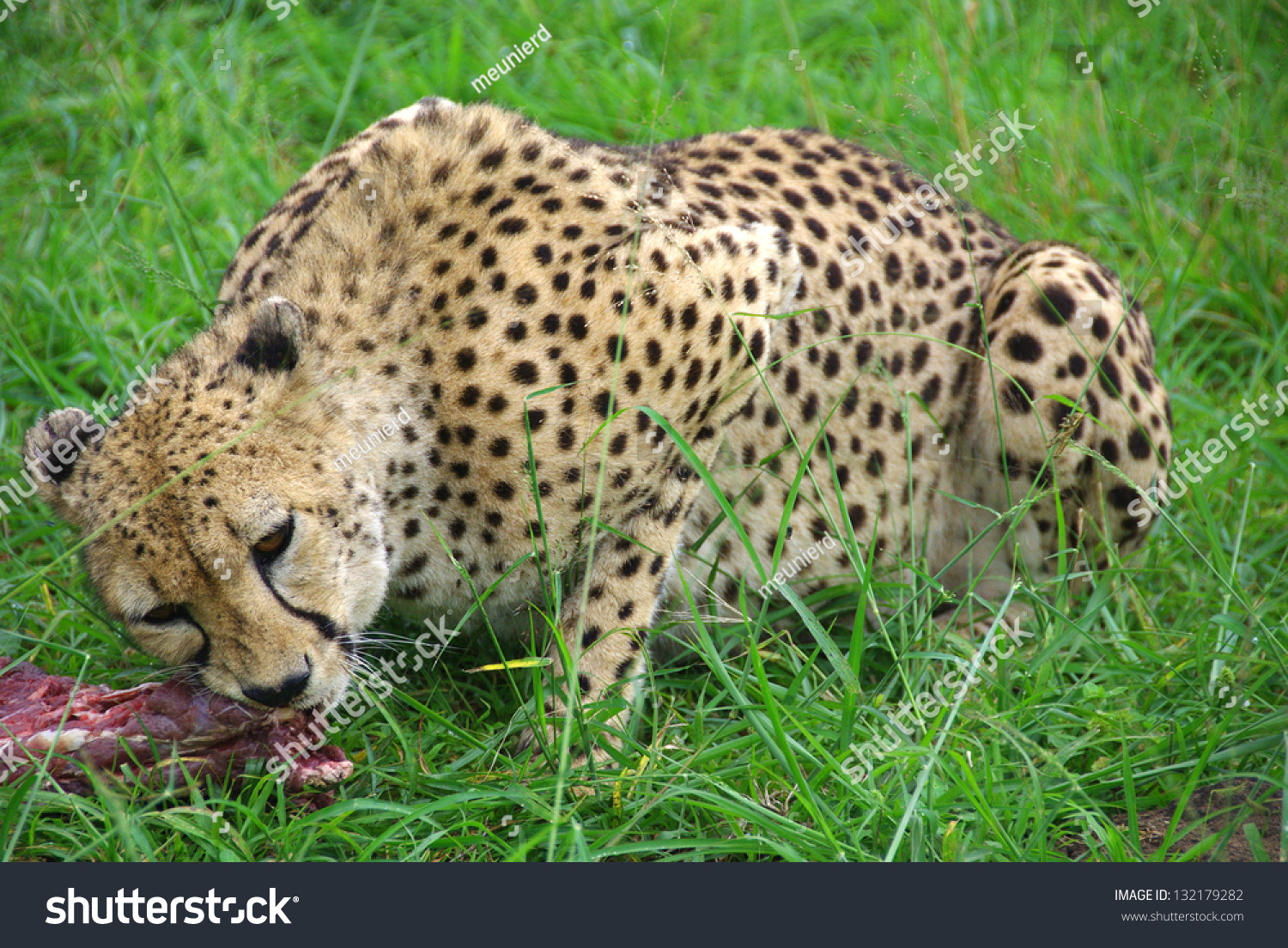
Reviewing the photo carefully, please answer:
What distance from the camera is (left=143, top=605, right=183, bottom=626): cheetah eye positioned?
107 inches

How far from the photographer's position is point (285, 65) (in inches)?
240

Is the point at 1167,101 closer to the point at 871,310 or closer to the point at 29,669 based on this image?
the point at 871,310

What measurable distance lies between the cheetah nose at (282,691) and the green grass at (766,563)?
32 cm

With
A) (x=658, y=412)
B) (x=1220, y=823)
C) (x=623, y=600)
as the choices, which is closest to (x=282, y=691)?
(x=623, y=600)

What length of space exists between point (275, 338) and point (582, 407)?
31.4 inches

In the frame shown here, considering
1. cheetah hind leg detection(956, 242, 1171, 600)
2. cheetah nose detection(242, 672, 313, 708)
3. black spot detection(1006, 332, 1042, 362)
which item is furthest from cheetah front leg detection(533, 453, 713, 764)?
black spot detection(1006, 332, 1042, 362)

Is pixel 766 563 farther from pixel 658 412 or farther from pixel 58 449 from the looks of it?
pixel 58 449

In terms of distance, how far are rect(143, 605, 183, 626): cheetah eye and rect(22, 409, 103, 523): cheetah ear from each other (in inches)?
13.6

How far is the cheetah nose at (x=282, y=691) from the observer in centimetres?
275

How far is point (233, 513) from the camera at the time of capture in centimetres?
264

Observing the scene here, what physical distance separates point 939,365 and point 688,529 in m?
1.05

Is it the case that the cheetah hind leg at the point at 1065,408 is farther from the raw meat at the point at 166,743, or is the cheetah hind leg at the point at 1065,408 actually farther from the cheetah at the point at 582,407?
the raw meat at the point at 166,743

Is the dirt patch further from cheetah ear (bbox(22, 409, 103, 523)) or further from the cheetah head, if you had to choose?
cheetah ear (bbox(22, 409, 103, 523))

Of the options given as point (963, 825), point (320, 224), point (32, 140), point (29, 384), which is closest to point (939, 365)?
point (963, 825)
